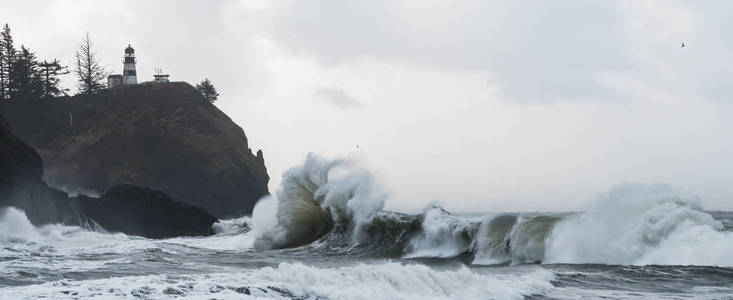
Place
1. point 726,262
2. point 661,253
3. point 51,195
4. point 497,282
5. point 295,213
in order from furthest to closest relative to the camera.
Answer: point 51,195 → point 295,213 → point 661,253 → point 726,262 → point 497,282

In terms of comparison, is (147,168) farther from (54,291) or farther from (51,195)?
(54,291)

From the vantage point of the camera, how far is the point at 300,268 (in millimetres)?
10734

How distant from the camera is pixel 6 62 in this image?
202 ft

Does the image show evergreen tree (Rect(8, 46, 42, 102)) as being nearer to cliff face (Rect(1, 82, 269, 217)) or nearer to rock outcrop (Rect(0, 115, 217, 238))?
cliff face (Rect(1, 82, 269, 217))

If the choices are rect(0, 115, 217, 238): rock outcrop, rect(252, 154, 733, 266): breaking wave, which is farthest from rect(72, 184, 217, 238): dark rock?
rect(252, 154, 733, 266): breaking wave

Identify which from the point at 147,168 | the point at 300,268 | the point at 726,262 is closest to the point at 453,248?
the point at 726,262

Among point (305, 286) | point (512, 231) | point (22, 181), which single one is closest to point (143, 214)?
point (22, 181)

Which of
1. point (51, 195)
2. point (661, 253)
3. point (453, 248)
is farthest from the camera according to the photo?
point (51, 195)

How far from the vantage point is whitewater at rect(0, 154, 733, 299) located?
10.4m

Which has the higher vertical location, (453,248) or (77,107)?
(77,107)

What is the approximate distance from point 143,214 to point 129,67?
140ft

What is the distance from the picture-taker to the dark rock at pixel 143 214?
126 feet

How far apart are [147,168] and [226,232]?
2382cm

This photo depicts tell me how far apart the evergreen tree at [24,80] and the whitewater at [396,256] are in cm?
4008
